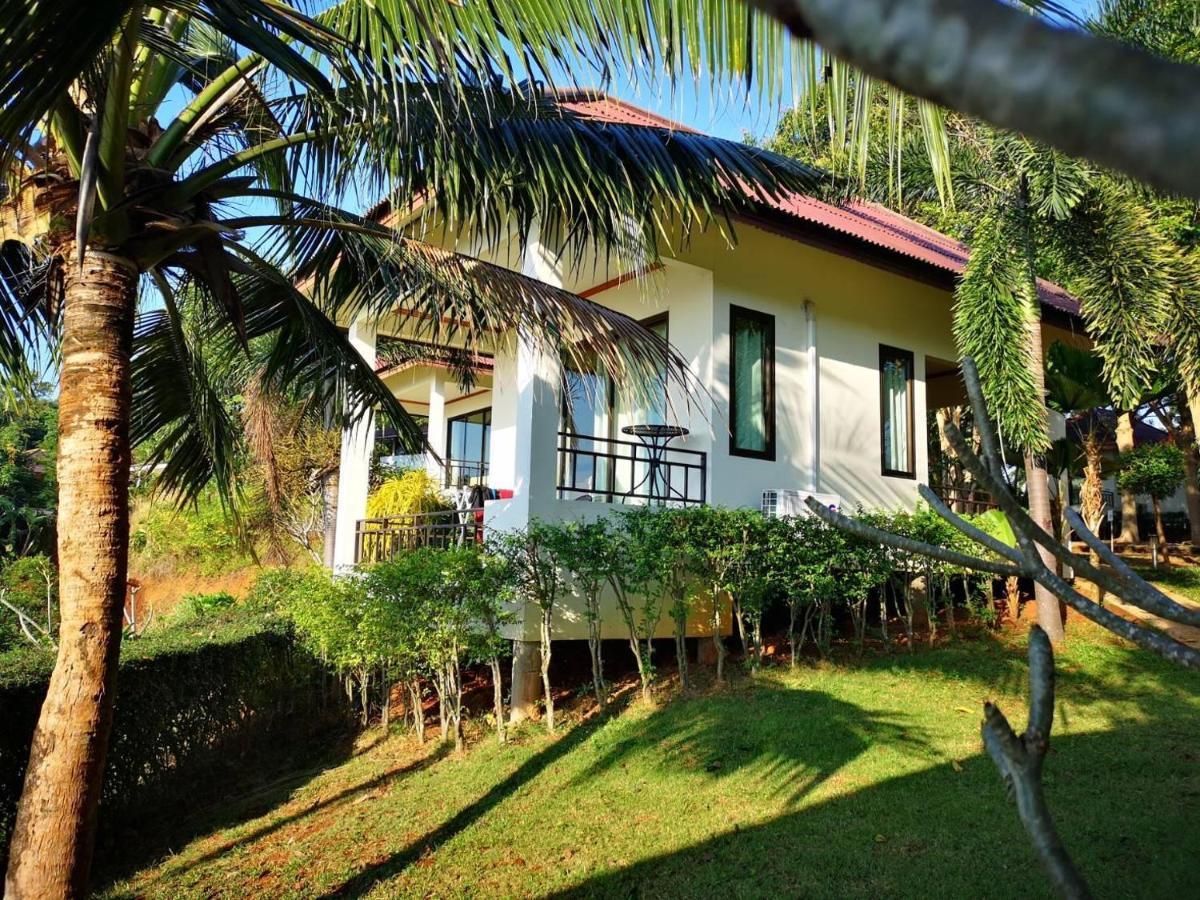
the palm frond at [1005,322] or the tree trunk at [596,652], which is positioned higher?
the palm frond at [1005,322]

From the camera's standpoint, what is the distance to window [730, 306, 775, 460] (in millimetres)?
10805

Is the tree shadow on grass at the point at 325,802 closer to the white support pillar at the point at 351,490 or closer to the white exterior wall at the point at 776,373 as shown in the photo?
the white exterior wall at the point at 776,373

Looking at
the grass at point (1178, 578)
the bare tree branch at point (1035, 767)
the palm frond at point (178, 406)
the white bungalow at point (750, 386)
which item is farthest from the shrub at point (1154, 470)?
the bare tree branch at point (1035, 767)

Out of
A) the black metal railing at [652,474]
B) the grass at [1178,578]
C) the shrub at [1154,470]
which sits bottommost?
the grass at [1178,578]

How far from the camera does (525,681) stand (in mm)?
8375

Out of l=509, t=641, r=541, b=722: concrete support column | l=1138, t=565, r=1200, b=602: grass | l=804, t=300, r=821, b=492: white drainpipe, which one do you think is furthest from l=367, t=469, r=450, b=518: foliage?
l=1138, t=565, r=1200, b=602: grass

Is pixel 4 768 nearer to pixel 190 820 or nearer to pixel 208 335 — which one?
pixel 190 820

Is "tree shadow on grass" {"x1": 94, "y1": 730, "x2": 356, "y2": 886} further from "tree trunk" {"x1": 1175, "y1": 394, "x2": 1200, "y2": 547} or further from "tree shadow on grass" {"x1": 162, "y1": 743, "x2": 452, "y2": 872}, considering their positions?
"tree trunk" {"x1": 1175, "y1": 394, "x2": 1200, "y2": 547}

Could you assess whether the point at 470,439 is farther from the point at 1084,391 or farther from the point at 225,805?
the point at 225,805

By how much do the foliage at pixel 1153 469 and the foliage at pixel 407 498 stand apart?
1375 cm

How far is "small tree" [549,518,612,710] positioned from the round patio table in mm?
1450

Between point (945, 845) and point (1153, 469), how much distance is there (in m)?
15.6

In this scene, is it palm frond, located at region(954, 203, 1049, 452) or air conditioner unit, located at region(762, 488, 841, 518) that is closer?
palm frond, located at region(954, 203, 1049, 452)

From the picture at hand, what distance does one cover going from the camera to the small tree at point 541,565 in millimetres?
7816
